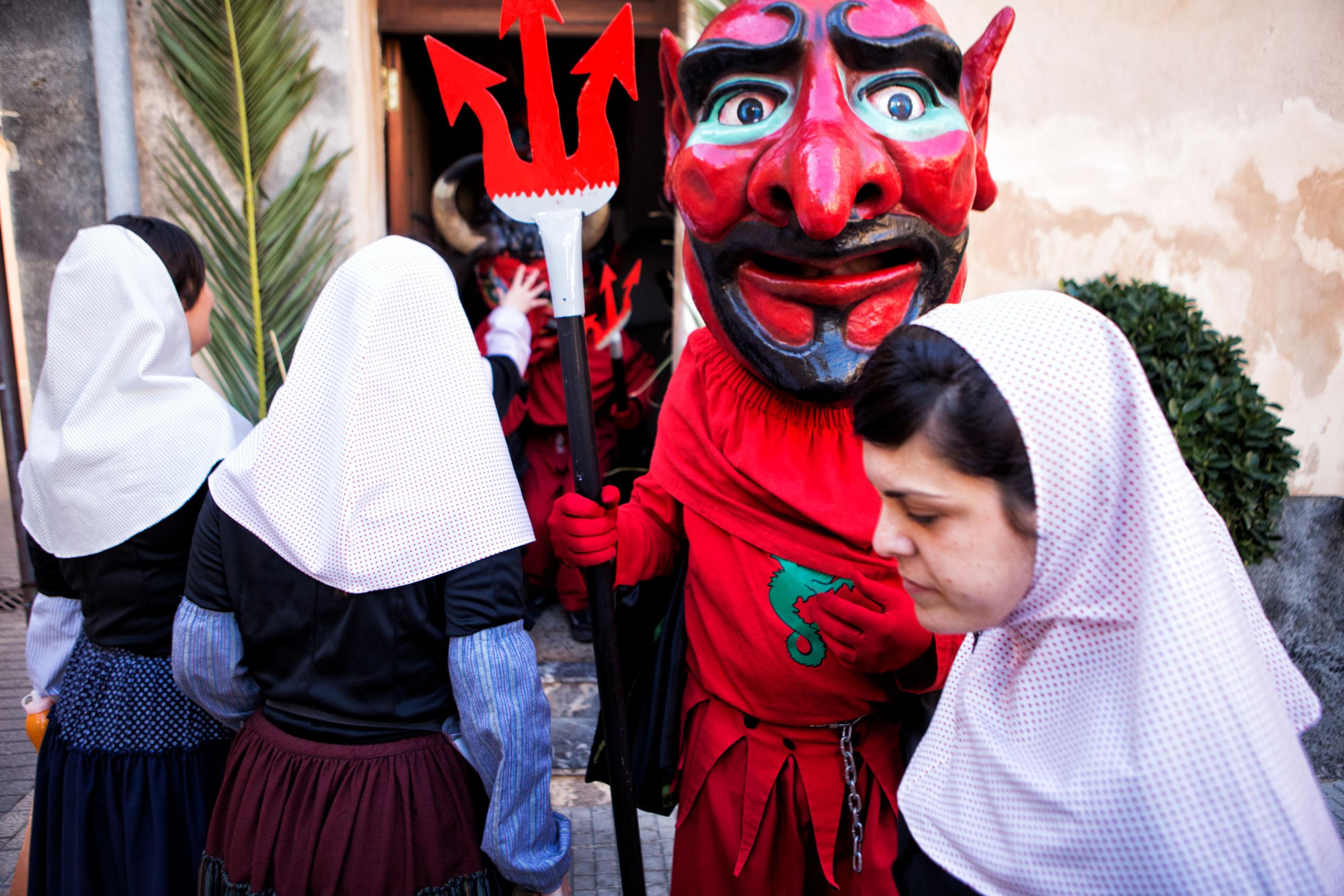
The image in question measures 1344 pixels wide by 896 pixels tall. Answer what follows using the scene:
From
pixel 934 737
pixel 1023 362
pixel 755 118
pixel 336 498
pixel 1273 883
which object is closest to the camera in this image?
pixel 1273 883

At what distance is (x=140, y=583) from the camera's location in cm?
186

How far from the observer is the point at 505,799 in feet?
4.95

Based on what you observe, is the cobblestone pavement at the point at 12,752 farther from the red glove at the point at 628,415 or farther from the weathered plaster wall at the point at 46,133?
the red glove at the point at 628,415

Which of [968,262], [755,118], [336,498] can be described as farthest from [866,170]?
[968,262]

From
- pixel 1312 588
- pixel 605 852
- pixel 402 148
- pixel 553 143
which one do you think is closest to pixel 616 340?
pixel 402 148

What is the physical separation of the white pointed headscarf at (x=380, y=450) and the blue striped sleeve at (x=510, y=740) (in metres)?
0.17

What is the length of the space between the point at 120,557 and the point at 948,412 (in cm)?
176

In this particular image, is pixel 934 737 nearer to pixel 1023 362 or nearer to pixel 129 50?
pixel 1023 362

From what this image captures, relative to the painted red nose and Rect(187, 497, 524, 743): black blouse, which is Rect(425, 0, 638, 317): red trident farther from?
Rect(187, 497, 524, 743): black blouse

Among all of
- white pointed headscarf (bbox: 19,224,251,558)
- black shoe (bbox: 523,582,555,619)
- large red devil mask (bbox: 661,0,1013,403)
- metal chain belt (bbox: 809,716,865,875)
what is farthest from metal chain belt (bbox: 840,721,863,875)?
black shoe (bbox: 523,582,555,619)

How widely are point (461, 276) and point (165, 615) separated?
265 centimetres

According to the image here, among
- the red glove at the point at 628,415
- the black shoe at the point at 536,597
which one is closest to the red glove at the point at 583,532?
the red glove at the point at 628,415

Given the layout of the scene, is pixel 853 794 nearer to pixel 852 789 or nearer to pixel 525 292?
pixel 852 789

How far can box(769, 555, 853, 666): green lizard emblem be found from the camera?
5.47ft
